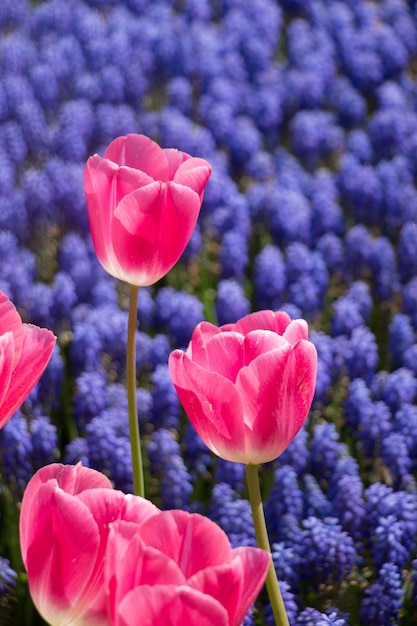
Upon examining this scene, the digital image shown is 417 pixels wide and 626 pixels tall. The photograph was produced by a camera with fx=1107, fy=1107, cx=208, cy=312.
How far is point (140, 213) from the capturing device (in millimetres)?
1093

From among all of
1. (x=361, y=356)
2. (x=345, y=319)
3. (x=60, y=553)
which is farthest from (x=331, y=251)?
(x=60, y=553)

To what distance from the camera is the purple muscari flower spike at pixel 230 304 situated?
2129 millimetres

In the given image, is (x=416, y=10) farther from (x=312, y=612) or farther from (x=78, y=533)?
(x=78, y=533)

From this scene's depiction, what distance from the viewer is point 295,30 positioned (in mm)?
3684

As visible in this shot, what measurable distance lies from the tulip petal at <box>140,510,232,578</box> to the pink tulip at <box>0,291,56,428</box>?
0.54 feet

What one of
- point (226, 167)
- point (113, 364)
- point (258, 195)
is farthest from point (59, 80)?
point (113, 364)

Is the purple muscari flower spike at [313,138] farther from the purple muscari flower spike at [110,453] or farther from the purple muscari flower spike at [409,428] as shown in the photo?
the purple muscari flower spike at [110,453]

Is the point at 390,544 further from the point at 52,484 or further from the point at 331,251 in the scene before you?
the point at 331,251

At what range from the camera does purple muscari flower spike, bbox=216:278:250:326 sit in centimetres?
213

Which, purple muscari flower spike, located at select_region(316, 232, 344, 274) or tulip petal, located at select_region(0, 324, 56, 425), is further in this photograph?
purple muscari flower spike, located at select_region(316, 232, 344, 274)

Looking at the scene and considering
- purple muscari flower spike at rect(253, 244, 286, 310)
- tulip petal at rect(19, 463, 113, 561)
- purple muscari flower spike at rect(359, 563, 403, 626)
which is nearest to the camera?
tulip petal at rect(19, 463, 113, 561)

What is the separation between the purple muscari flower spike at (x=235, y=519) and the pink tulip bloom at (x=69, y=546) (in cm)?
63

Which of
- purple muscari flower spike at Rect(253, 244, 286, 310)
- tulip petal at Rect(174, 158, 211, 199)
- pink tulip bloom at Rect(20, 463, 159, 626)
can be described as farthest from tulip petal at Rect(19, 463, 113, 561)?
purple muscari flower spike at Rect(253, 244, 286, 310)

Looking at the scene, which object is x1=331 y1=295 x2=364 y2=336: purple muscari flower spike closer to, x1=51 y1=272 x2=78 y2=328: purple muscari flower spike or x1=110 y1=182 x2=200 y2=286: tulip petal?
x1=51 y1=272 x2=78 y2=328: purple muscari flower spike
